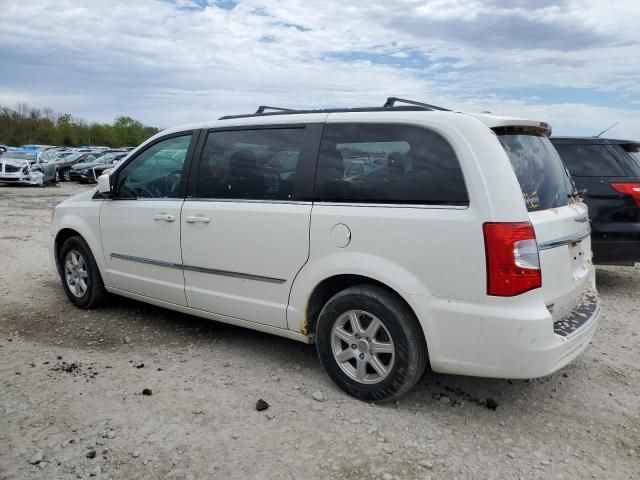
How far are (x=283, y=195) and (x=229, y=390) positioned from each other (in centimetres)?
135

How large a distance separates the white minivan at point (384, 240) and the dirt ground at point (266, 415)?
1.12ft

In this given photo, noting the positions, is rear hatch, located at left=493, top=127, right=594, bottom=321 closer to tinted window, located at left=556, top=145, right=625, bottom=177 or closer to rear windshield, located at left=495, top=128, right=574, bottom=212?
rear windshield, located at left=495, top=128, right=574, bottom=212

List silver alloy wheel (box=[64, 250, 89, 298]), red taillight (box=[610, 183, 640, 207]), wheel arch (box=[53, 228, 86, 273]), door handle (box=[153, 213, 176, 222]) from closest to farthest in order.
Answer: door handle (box=[153, 213, 176, 222]) → silver alloy wheel (box=[64, 250, 89, 298]) → wheel arch (box=[53, 228, 86, 273]) → red taillight (box=[610, 183, 640, 207])

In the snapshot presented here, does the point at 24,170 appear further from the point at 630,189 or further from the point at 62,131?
the point at 62,131

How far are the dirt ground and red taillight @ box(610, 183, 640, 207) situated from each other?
1.77 meters

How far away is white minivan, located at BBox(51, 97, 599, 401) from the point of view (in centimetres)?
308

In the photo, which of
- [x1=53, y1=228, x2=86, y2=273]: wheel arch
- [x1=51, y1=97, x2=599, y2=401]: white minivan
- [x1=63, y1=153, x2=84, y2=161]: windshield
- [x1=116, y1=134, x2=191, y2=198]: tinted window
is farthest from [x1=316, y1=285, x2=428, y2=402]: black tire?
[x1=63, y1=153, x2=84, y2=161]: windshield

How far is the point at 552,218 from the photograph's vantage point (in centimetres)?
332

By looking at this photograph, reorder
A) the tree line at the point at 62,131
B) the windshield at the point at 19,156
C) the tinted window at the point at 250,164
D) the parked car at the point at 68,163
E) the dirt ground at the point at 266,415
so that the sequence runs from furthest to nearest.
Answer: the tree line at the point at 62,131, the parked car at the point at 68,163, the windshield at the point at 19,156, the tinted window at the point at 250,164, the dirt ground at the point at 266,415

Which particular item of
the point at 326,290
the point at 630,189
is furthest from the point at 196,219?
the point at 630,189

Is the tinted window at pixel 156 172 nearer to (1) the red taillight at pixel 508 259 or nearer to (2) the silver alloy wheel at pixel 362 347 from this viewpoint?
(2) the silver alloy wheel at pixel 362 347

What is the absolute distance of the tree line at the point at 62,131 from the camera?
66.0 meters

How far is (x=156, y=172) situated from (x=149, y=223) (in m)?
0.46

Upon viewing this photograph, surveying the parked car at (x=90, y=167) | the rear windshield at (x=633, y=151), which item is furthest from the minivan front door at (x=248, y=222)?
the parked car at (x=90, y=167)
